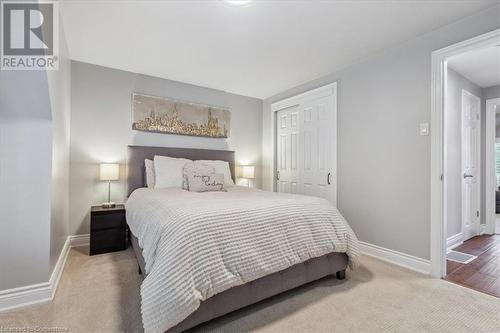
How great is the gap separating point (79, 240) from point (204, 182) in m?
1.83

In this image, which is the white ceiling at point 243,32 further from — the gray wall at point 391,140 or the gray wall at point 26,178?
the gray wall at point 26,178

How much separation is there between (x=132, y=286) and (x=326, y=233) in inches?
67.9

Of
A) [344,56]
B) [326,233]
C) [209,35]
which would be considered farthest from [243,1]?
[326,233]

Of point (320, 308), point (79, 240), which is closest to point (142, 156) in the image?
point (79, 240)

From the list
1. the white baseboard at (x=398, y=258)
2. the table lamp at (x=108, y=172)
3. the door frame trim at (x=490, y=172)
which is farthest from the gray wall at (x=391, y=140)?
the table lamp at (x=108, y=172)

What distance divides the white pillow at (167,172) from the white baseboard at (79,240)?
1178mm

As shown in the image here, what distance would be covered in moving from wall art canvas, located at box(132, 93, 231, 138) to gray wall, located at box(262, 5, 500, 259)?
1967 mm

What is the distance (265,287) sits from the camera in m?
1.71

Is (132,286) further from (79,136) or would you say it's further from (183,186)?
(79,136)

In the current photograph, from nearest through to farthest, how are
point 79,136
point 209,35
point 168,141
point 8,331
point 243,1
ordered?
point 8,331 → point 243,1 → point 209,35 → point 79,136 → point 168,141

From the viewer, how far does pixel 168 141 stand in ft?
12.3

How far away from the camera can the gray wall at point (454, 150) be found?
3.12 metres

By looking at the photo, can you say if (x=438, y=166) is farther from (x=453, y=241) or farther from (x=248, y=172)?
(x=248, y=172)

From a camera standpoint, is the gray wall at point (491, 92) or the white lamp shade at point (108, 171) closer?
the white lamp shade at point (108, 171)
